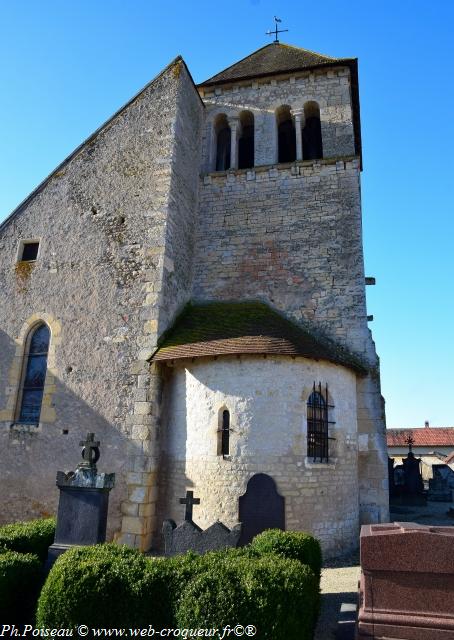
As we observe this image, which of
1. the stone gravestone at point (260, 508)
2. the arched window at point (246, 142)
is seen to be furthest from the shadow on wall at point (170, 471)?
the arched window at point (246, 142)

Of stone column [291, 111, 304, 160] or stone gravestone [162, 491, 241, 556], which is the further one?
stone column [291, 111, 304, 160]

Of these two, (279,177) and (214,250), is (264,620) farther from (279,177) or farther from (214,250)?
(279,177)

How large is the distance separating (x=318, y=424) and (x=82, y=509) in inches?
202

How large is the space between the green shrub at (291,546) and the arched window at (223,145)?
12492 millimetres

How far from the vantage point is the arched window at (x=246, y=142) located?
1564cm

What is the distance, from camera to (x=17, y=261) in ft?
41.9

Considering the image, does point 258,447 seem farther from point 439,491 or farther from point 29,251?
point 439,491

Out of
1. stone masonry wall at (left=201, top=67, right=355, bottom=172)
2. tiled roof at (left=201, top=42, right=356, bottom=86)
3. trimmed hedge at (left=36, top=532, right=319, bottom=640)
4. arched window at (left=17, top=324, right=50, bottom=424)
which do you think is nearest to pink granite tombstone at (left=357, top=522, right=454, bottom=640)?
trimmed hedge at (left=36, top=532, right=319, bottom=640)

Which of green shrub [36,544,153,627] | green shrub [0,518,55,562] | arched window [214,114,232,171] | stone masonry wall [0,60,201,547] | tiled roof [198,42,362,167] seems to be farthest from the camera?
arched window [214,114,232,171]

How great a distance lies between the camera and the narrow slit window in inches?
379

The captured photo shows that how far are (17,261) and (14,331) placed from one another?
2.05 meters

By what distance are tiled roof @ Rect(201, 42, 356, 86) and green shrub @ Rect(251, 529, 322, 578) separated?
1371 cm

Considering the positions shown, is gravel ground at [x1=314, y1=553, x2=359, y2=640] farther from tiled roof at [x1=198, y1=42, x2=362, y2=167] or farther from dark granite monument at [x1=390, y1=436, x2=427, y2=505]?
tiled roof at [x1=198, y1=42, x2=362, y2=167]

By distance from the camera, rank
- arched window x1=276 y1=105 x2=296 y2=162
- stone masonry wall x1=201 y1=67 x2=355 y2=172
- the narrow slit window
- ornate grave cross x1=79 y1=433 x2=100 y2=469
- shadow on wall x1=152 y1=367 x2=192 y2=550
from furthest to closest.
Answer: arched window x1=276 y1=105 x2=296 y2=162
stone masonry wall x1=201 y1=67 x2=355 y2=172
shadow on wall x1=152 y1=367 x2=192 y2=550
the narrow slit window
ornate grave cross x1=79 y1=433 x2=100 y2=469
